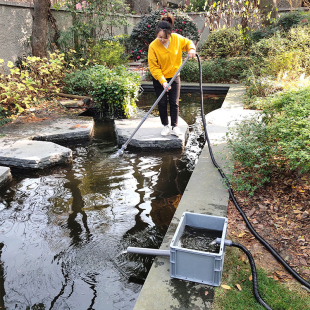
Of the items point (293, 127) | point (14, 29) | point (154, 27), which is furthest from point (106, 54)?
point (293, 127)

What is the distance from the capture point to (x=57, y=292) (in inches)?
85.9

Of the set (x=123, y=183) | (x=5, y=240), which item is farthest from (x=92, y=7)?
(x=5, y=240)

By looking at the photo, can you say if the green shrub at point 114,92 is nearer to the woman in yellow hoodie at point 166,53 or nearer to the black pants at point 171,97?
the black pants at point 171,97

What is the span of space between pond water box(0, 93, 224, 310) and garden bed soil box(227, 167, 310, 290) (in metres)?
0.73

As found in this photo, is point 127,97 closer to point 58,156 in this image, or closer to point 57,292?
point 58,156

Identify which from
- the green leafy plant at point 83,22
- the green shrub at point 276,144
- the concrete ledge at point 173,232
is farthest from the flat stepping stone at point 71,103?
the green shrub at point 276,144

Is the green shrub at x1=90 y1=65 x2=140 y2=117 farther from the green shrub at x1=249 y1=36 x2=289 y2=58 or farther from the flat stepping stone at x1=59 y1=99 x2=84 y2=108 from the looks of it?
the green shrub at x1=249 y1=36 x2=289 y2=58

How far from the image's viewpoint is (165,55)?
4.36 meters

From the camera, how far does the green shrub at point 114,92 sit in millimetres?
6273

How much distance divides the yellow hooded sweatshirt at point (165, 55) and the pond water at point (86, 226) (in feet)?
3.99

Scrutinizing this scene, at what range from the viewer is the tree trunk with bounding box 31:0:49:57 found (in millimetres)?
8117

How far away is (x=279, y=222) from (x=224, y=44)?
9.54 meters

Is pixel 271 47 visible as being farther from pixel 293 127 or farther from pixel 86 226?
pixel 86 226

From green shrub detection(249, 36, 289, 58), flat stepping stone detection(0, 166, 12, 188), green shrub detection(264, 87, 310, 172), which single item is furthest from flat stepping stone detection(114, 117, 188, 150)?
green shrub detection(249, 36, 289, 58)
